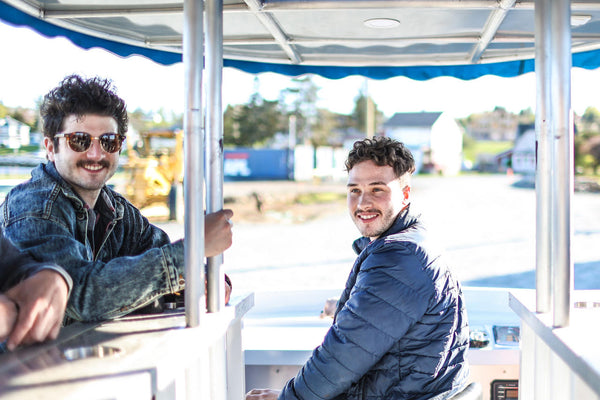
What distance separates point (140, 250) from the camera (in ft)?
7.29

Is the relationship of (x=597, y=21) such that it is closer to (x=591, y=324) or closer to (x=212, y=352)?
(x=591, y=324)

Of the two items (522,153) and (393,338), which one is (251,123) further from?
(393,338)

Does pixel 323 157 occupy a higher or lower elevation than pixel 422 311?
higher

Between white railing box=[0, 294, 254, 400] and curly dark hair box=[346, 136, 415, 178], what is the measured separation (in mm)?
799

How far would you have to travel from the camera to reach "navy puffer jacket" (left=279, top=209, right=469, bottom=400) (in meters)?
1.83

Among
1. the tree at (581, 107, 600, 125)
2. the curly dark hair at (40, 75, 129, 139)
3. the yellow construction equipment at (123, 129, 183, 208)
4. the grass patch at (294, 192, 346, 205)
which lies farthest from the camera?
the tree at (581, 107, 600, 125)

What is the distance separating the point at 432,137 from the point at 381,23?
40.1 meters

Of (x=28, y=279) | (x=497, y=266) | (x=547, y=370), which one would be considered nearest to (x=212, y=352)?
(x=28, y=279)

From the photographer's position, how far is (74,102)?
1.95m

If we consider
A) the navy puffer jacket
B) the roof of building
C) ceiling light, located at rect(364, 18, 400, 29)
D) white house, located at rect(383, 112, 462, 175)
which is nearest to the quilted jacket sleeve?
the navy puffer jacket

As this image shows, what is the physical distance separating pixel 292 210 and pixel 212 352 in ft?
70.6

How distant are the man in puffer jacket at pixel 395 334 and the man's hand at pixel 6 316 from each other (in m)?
0.95

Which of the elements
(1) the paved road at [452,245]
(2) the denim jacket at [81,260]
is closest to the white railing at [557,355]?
(2) the denim jacket at [81,260]

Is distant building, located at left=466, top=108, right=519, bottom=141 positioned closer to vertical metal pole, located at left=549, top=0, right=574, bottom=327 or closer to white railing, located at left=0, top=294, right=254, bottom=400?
vertical metal pole, located at left=549, top=0, right=574, bottom=327
